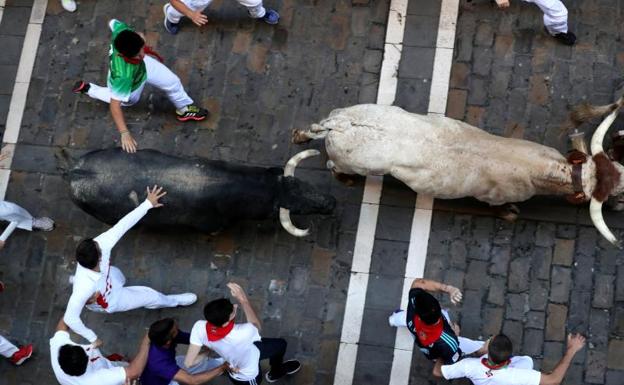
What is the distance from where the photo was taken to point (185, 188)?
9320 millimetres

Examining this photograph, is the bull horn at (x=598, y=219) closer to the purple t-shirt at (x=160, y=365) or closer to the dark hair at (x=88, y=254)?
the purple t-shirt at (x=160, y=365)

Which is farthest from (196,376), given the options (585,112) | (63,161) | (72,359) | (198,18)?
(585,112)

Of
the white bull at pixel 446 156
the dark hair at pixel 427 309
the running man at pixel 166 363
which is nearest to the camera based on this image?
the dark hair at pixel 427 309

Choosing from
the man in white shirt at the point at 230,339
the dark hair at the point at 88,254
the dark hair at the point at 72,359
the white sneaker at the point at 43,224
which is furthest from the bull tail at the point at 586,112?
the white sneaker at the point at 43,224

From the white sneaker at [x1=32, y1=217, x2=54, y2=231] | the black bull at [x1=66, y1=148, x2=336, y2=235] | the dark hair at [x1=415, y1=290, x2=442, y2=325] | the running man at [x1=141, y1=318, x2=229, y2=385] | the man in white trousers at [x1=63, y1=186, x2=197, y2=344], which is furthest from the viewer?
the white sneaker at [x1=32, y1=217, x2=54, y2=231]

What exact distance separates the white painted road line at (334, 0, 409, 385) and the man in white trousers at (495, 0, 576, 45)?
1.52 meters

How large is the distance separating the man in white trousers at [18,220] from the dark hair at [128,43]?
110 inches

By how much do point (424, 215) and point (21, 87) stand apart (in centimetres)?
615

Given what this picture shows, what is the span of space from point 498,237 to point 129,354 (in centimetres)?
501

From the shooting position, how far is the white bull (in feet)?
28.6

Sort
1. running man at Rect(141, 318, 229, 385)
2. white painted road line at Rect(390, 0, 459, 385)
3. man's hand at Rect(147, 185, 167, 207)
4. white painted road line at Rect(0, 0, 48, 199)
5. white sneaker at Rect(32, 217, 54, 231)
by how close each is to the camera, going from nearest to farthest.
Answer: running man at Rect(141, 318, 229, 385) < man's hand at Rect(147, 185, 167, 207) < white painted road line at Rect(390, 0, 459, 385) < white sneaker at Rect(32, 217, 54, 231) < white painted road line at Rect(0, 0, 48, 199)

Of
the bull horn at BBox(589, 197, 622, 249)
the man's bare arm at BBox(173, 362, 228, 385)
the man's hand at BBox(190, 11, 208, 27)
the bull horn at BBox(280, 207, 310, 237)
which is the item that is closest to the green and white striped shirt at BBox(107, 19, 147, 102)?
the man's hand at BBox(190, 11, 208, 27)

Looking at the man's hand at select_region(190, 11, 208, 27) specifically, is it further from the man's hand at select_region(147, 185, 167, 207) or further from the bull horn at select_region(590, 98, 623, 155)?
the bull horn at select_region(590, 98, 623, 155)

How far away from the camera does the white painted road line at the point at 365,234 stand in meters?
9.80
